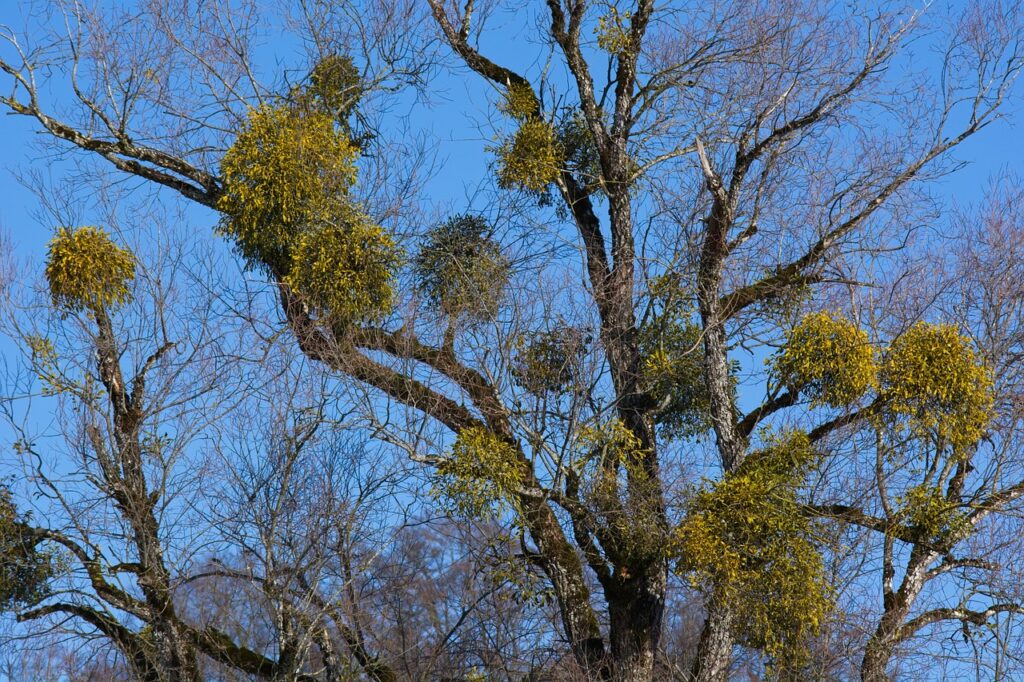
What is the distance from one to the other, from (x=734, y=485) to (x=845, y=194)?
3480 millimetres

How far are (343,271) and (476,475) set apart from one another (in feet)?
7.96

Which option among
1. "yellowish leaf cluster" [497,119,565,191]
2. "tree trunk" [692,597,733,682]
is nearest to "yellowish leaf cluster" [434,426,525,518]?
"tree trunk" [692,597,733,682]

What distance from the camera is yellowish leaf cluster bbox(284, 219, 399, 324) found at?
13.2 metres

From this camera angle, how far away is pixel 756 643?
39.4 ft

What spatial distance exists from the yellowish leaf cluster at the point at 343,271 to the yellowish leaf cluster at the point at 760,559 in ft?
12.0

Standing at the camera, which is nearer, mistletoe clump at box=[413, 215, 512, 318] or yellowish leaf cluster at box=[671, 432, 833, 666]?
yellowish leaf cluster at box=[671, 432, 833, 666]

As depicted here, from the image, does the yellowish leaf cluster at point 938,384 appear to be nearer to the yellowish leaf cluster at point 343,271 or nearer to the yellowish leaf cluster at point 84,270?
the yellowish leaf cluster at point 343,271

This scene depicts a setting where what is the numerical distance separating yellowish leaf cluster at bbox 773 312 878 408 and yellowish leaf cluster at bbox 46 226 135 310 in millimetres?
6124

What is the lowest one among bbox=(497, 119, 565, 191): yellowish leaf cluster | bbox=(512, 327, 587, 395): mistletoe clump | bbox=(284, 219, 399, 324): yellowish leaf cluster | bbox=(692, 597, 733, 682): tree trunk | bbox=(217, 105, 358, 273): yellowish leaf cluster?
bbox=(692, 597, 733, 682): tree trunk

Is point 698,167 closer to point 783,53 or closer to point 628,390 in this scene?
point 783,53

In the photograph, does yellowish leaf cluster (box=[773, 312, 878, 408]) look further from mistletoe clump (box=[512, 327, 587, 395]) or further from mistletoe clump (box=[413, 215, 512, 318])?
mistletoe clump (box=[413, 215, 512, 318])

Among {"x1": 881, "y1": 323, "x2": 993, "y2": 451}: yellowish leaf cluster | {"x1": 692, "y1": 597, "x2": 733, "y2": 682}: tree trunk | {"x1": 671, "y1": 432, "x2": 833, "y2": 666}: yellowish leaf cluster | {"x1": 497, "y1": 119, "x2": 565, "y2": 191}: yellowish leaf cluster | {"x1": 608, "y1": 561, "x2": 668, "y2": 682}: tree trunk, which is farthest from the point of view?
{"x1": 497, "y1": 119, "x2": 565, "y2": 191}: yellowish leaf cluster

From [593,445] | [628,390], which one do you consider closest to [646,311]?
[628,390]

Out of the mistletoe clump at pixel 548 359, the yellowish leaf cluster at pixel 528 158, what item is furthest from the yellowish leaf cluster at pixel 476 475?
the yellowish leaf cluster at pixel 528 158
